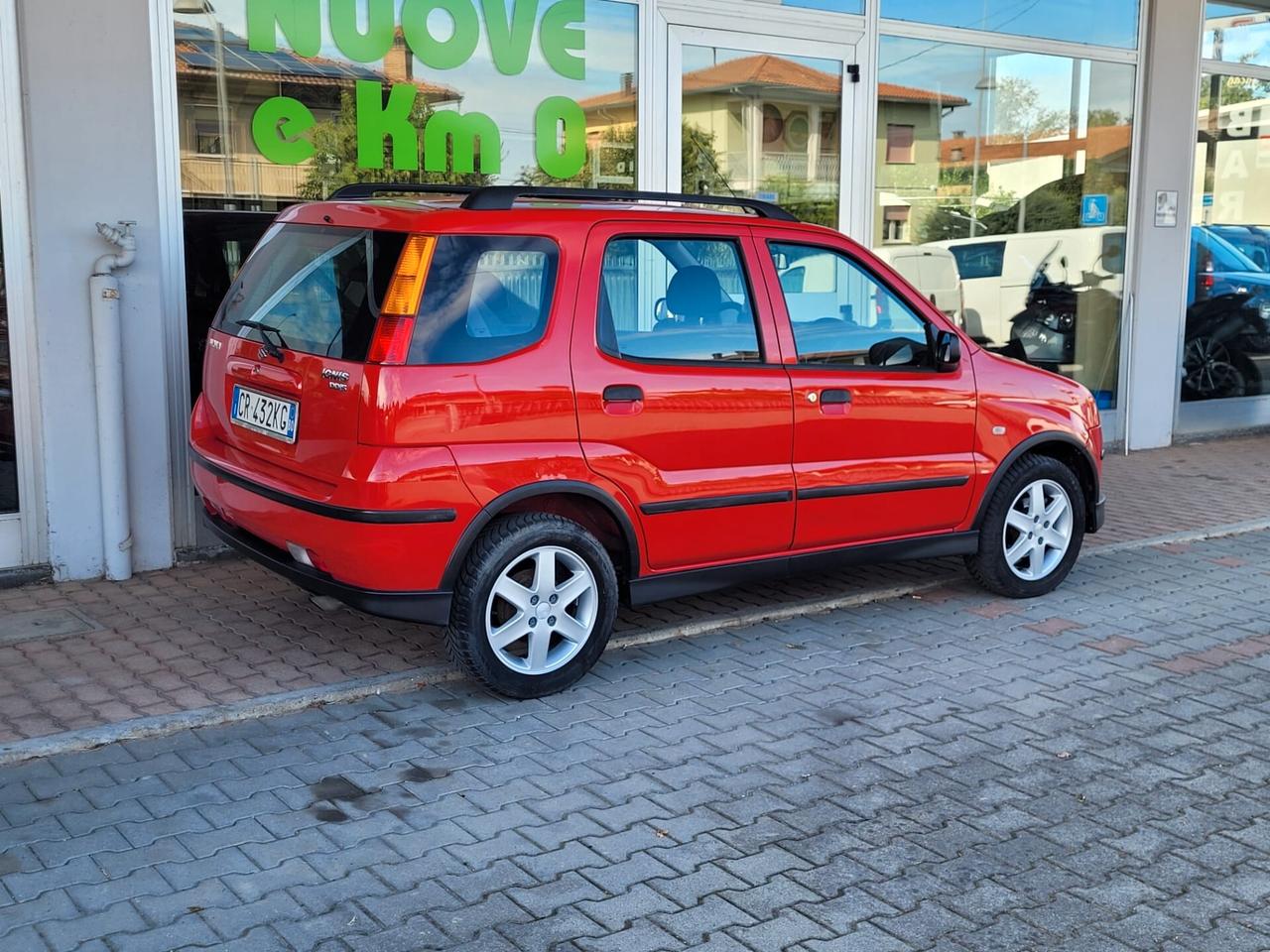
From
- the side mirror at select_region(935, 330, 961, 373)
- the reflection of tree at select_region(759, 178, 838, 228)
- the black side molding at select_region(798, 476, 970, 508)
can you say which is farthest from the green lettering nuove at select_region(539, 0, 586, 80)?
the black side molding at select_region(798, 476, 970, 508)

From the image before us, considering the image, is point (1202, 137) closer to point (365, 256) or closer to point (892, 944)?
point (365, 256)

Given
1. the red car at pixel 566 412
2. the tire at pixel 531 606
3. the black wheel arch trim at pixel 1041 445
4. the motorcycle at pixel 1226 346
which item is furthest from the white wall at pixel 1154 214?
the tire at pixel 531 606

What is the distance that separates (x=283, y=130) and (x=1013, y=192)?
6127mm

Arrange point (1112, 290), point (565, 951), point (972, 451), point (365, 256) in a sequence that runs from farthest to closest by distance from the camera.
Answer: point (1112, 290), point (972, 451), point (365, 256), point (565, 951)

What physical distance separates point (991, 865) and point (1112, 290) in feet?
28.0

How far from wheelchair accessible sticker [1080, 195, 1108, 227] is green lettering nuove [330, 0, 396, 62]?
627cm

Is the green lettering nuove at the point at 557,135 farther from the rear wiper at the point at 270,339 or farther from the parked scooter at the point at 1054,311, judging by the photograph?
the parked scooter at the point at 1054,311

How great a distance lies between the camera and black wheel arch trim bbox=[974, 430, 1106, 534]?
6.31 meters

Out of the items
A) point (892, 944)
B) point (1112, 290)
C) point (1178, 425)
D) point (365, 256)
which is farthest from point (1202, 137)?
point (892, 944)

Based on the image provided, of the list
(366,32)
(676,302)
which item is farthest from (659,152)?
(676,302)

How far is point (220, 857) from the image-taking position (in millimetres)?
3721

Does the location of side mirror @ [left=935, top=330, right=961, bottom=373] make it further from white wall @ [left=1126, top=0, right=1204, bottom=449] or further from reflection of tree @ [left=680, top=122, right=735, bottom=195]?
white wall @ [left=1126, top=0, right=1204, bottom=449]

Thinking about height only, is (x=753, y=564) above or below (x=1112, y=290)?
below

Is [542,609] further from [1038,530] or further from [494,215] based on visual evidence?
[1038,530]
